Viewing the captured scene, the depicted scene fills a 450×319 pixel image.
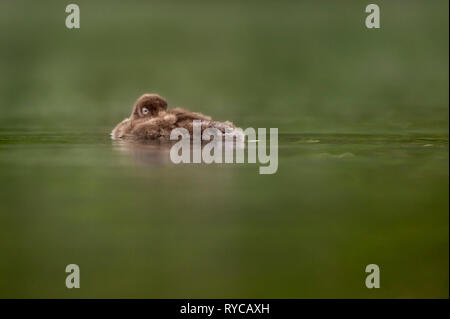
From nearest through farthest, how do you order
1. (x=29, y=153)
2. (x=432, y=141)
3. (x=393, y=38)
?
(x=29, y=153)
(x=432, y=141)
(x=393, y=38)

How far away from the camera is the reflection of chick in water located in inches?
395

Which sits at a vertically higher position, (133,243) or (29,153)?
(29,153)

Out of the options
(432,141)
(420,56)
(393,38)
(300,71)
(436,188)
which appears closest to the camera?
(436,188)

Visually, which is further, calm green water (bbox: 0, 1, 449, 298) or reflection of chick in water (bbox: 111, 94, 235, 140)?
reflection of chick in water (bbox: 111, 94, 235, 140)

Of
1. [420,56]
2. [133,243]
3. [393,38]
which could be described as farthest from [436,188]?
[393,38]

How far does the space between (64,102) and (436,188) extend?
1011cm

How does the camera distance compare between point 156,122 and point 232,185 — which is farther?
point 156,122

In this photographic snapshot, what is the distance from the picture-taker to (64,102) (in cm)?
1598

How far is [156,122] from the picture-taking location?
1020 centimetres

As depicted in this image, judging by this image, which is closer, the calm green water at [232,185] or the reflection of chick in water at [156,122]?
the calm green water at [232,185]

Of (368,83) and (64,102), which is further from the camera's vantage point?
(368,83)

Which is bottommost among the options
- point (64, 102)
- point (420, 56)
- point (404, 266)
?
point (404, 266)

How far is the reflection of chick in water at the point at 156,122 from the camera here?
10039mm

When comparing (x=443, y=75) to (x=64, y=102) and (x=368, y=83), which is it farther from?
(x=64, y=102)
